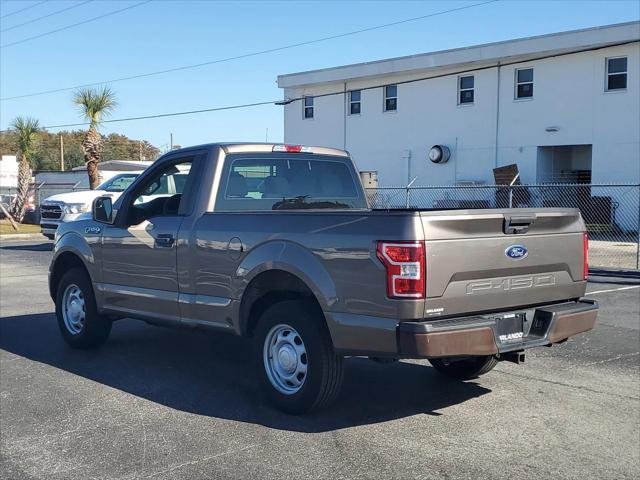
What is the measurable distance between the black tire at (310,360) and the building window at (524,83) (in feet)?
80.4

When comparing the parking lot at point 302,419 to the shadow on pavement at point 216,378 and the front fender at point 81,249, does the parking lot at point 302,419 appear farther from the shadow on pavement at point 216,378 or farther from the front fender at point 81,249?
the front fender at point 81,249

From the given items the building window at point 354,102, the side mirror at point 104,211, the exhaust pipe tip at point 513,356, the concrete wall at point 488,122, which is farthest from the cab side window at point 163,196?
the building window at point 354,102

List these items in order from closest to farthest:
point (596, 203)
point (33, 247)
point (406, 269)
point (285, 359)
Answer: point (406, 269), point (285, 359), point (33, 247), point (596, 203)

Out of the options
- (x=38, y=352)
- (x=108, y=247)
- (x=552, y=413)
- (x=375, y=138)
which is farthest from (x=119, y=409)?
(x=375, y=138)

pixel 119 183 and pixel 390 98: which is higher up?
pixel 390 98

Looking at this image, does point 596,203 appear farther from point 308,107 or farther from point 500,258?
point 500,258

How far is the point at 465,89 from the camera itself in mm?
29906

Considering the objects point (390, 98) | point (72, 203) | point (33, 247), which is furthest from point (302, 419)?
point (390, 98)

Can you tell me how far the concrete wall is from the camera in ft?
84.0

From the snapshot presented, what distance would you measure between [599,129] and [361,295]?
77.3 ft

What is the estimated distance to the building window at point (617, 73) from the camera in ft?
83.6

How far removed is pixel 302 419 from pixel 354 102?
29.8 metres

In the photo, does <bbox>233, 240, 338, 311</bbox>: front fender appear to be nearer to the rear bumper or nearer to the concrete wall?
the rear bumper

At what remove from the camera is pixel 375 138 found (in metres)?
33.2
